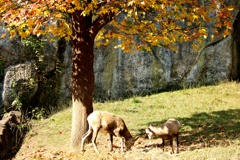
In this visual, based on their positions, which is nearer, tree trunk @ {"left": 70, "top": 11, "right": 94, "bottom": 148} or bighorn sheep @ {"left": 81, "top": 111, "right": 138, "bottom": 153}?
bighorn sheep @ {"left": 81, "top": 111, "right": 138, "bottom": 153}

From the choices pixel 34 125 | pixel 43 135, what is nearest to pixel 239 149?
pixel 43 135

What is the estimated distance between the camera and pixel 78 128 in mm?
9953

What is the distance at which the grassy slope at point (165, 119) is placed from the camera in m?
8.76

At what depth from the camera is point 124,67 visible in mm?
17000

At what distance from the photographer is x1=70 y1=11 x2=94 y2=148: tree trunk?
9.84 metres

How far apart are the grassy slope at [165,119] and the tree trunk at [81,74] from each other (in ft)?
2.09

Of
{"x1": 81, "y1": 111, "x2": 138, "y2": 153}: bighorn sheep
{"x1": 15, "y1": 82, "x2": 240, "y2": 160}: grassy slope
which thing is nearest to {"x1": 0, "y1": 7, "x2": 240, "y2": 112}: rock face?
{"x1": 15, "y1": 82, "x2": 240, "y2": 160}: grassy slope

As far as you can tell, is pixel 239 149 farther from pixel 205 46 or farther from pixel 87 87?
pixel 205 46

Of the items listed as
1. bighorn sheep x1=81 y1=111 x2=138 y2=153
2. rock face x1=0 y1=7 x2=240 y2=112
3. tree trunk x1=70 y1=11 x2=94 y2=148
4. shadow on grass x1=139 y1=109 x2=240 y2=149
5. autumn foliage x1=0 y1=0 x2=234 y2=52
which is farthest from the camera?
rock face x1=0 y1=7 x2=240 y2=112

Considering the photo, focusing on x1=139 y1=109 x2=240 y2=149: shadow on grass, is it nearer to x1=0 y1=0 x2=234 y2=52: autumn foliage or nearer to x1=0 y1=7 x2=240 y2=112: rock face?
x1=0 y1=0 x2=234 y2=52: autumn foliage

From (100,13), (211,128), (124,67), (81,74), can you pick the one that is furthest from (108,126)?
(124,67)

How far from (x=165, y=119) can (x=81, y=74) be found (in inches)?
161

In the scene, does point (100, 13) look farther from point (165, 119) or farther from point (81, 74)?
point (165, 119)

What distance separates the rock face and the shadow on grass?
14.4 feet
